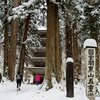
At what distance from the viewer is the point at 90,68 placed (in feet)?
46.0

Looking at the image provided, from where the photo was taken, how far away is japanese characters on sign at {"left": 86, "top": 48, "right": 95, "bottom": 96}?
13.8 m

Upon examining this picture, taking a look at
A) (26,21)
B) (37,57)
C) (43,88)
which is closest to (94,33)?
(26,21)

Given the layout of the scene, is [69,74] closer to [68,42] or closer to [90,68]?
[90,68]

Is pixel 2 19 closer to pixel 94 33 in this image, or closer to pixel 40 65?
pixel 94 33

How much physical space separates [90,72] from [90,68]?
155 mm

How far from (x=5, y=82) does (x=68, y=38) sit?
6794mm

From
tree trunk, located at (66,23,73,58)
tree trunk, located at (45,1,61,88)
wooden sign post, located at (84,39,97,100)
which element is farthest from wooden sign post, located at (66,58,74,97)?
tree trunk, located at (66,23,73,58)

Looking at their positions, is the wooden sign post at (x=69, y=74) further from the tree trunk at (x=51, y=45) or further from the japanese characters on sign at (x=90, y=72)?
the tree trunk at (x=51, y=45)

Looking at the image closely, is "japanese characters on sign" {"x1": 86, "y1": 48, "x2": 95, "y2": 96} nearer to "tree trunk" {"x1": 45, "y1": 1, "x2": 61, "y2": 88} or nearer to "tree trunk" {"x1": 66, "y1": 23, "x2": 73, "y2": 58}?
"tree trunk" {"x1": 45, "y1": 1, "x2": 61, "y2": 88}

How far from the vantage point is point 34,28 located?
4159 centimetres

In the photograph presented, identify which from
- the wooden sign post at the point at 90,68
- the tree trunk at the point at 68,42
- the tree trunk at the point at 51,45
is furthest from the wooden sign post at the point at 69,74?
the tree trunk at the point at 68,42

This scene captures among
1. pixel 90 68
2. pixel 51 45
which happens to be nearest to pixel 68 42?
pixel 51 45

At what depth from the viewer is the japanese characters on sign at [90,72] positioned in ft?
45.4

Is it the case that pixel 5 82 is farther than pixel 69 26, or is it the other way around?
pixel 69 26
